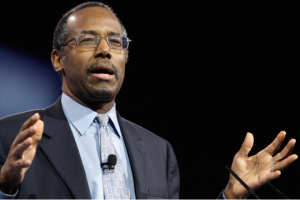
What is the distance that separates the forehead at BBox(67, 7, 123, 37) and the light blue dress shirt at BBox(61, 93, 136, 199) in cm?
36

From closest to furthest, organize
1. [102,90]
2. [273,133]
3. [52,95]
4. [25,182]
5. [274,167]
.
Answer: [25,182] < [274,167] < [102,90] < [52,95] < [273,133]

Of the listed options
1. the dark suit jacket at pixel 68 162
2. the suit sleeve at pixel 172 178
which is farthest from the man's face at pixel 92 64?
the suit sleeve at pixel 172 178

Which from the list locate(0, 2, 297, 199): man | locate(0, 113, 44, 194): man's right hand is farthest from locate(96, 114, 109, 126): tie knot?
locate(0, 113, 44, 194): man's right hand

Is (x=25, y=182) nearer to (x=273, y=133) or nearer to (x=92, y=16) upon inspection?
(x=92, y=16)

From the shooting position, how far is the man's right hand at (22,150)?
1.37 metres

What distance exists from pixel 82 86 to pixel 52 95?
0.82m

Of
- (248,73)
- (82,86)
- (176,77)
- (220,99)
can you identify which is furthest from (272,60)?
(82,86)

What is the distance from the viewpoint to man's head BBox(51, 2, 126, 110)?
203 centimetres

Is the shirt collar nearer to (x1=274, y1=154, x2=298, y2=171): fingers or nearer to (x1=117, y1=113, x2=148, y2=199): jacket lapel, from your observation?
(x1=117, y1=113, x2=148, y2=199): jacket lapel

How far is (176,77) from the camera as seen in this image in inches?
132

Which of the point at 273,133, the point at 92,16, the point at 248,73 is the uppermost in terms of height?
the point at 92,16

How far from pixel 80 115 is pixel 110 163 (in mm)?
326

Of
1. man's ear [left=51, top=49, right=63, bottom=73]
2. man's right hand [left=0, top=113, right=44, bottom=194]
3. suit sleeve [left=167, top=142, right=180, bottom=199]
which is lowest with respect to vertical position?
suit sleeve [left=167, top=142, right=180, bottom=199]

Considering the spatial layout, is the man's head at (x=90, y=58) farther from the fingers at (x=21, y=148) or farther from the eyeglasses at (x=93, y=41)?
the fingers at (x=21, y=148)
